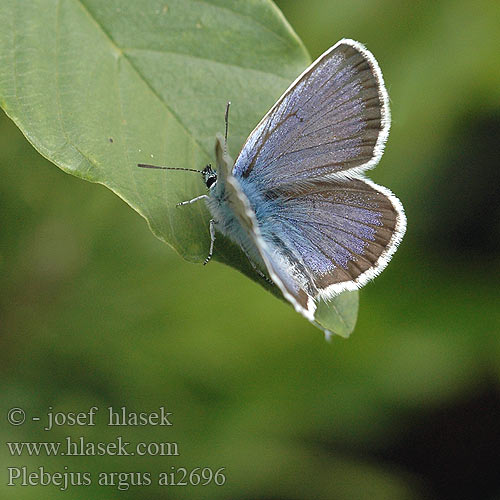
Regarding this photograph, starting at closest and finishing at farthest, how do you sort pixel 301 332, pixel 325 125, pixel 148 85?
pixel 148 85
pixel 325 125
pixel 301 332

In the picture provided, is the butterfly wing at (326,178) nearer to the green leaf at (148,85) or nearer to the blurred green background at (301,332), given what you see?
the green leaf at (148,85)

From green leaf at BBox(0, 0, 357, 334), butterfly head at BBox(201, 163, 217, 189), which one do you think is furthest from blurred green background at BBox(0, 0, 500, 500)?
butterfly head at BBox(201, 163, 217, 189)

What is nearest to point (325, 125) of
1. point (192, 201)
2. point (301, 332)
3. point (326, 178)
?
point (326, 178)

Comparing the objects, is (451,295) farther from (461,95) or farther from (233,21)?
(233,21)

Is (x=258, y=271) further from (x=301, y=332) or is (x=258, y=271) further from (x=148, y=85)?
(x=301, y=332)

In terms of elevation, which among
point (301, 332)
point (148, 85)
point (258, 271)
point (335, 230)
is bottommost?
point (301, 332)

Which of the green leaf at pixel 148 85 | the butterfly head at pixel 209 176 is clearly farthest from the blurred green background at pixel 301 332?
the butterfly head at pixel 209 176

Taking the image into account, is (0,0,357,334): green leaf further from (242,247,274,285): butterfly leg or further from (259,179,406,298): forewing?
(259,179,406,298): forewing

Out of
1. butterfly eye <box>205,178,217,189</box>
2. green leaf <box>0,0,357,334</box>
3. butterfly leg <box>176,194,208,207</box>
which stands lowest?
butterfly leg <box>176,194,208,207</box>
